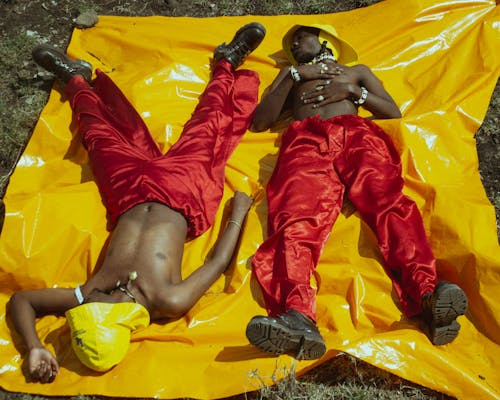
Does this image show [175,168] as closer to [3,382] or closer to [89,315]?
[89,315]

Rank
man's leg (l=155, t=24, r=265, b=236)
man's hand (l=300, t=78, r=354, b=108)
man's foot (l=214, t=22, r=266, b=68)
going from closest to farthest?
man's leg (l=155, t=24, r=265, b=236), man's hand (l=300, t=78, r=354, b=108), man's foot (l=214, t=22, r=266, b=68)

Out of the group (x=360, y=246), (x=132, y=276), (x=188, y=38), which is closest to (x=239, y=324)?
(x=132, y=276)

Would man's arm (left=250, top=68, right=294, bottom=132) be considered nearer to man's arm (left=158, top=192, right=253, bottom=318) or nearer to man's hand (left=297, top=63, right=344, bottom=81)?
man's hand (left=297, top=63, right=344, bottom=81)

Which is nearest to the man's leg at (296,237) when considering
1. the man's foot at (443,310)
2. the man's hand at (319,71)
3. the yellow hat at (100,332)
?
the man's hand at (319,71)

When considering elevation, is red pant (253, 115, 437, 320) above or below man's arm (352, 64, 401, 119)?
below

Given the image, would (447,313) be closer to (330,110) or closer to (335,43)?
(330,110)

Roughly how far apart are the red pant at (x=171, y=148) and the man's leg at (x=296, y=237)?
0.48m

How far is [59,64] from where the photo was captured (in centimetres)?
488

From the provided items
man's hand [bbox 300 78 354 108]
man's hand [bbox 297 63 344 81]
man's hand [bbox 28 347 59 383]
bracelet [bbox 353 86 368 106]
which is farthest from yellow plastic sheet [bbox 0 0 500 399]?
man's hand [bbox 297 63 344 81]

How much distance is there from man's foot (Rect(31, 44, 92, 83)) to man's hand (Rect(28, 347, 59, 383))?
240cm

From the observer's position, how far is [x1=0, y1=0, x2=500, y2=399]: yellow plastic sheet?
129 inches

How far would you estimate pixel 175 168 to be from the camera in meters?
4.05

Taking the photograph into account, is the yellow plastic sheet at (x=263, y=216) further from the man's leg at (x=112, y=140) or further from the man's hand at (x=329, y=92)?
the man's hand at (x=329, y=92)

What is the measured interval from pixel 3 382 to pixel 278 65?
3.22 m
